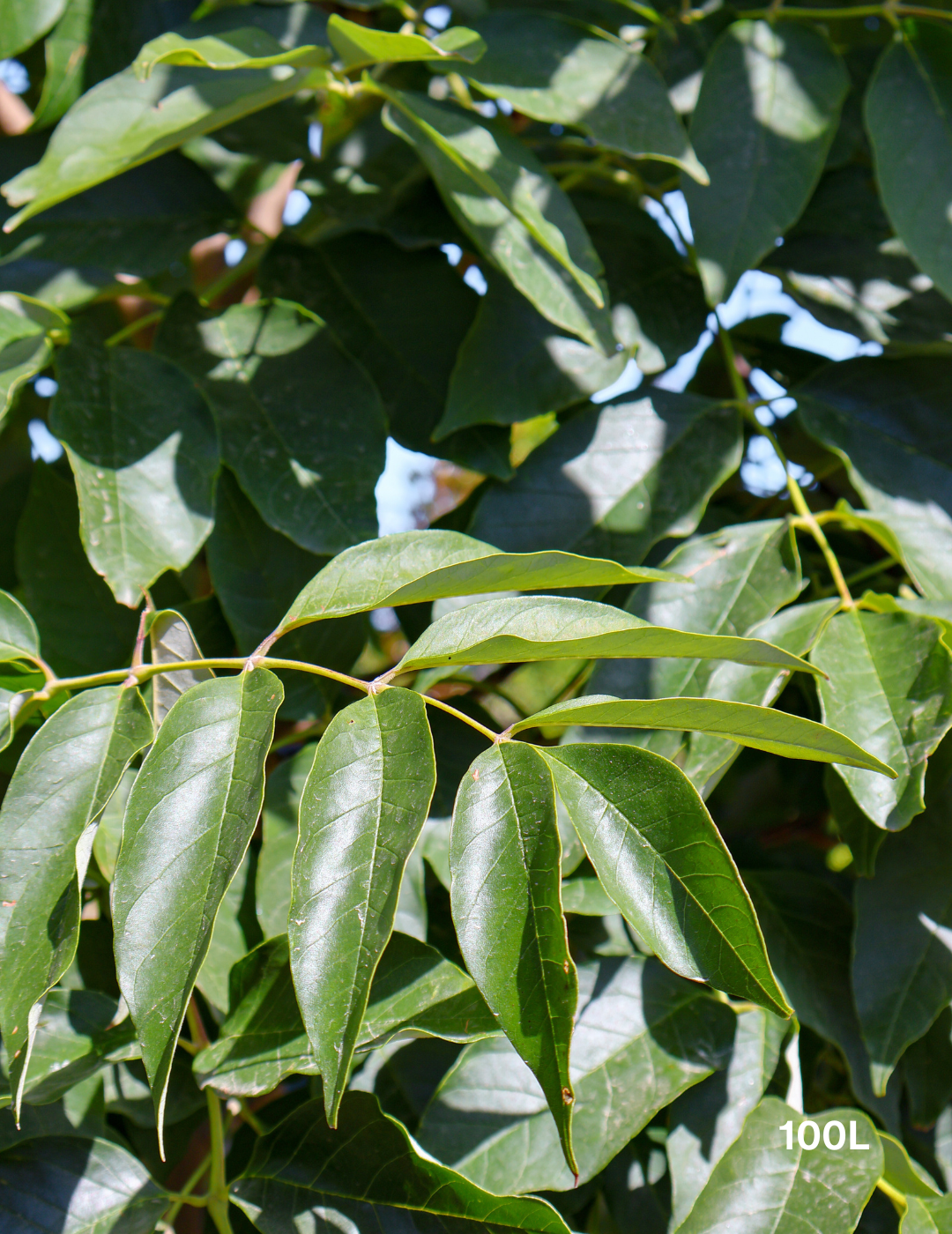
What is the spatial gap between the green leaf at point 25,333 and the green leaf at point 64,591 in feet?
0.24

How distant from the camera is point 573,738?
471 mm

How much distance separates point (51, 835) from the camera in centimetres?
35

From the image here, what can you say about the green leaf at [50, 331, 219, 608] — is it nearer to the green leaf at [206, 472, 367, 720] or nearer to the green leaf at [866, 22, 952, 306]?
the green leaf at [206, 472, 367, 720]

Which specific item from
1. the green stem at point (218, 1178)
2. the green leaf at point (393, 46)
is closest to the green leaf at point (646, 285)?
the green leaf at point (393, 46)

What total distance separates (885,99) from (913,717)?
40 cm

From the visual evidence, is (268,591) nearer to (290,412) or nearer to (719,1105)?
(290,412)

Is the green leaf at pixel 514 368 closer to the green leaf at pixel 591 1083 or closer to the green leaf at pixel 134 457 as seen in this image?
the green leaf at pixel 134 457

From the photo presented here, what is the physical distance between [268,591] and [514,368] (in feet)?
0.63

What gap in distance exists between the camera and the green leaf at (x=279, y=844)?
0.47 metres

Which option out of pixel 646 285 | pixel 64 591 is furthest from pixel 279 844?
pixel 646 285

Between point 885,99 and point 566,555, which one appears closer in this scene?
point 566,555

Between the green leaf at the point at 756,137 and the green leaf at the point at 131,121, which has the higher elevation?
the green leaf at the point at 131,121

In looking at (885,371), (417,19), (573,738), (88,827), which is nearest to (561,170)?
(417,19)

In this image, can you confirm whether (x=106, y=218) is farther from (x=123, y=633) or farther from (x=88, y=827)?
(x=88, y=827)
